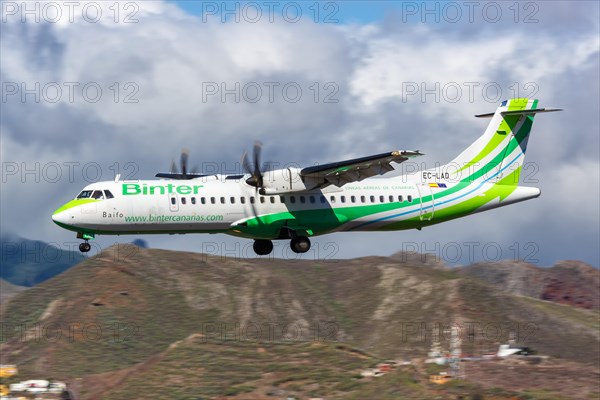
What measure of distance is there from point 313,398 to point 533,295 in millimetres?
69848

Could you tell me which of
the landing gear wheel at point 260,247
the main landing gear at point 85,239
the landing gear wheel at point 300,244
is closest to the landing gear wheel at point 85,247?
the main landing gear at point 85,239

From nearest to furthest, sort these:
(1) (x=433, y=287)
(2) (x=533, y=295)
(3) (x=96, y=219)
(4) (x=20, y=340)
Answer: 1. (3) (x=96, y=219)
2. (4) (x=20, y=340)
3. (1) (x=433, y=287)
4. (2) (x=533, y=295)

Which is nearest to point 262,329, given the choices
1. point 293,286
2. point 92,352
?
point 293,286

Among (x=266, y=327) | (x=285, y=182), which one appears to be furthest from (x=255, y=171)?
(x=266, y=327)

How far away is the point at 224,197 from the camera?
133 ft

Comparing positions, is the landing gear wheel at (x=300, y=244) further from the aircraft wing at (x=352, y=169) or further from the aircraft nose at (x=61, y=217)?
the aircraft nose at (x=61, y=217)

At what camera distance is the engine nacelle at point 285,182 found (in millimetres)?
40656

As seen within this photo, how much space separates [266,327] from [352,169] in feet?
208

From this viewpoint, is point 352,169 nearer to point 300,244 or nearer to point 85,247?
point 300,244

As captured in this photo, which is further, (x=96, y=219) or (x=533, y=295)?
(x=533, y=295)

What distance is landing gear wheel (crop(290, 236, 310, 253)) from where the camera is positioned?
42.0 meters

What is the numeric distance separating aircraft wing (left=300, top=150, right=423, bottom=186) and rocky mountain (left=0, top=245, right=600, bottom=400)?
107 ft

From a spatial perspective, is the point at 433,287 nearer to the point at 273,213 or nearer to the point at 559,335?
the point at 559,335

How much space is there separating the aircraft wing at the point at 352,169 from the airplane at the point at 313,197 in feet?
0.15
